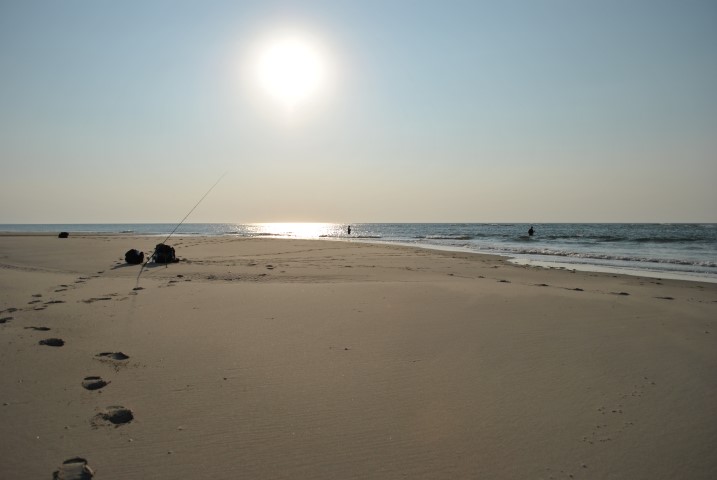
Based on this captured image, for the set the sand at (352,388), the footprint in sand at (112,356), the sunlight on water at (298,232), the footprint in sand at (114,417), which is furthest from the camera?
the sunlight on water at (298,232)

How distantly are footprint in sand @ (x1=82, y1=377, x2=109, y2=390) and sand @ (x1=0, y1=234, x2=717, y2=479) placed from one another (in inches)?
0.8

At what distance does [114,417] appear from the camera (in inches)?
137

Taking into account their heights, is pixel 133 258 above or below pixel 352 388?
above

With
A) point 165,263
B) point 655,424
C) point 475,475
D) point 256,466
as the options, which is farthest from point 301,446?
point 165,263

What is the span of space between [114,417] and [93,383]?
0.82 meters

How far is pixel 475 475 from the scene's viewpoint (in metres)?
2.90

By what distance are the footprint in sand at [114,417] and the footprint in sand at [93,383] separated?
1.75 ft

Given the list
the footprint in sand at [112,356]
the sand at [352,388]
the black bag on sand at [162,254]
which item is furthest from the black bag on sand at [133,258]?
the footprint in sand at [112,356]

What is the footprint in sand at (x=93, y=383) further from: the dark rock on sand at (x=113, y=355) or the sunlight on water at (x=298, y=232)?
the sunlight on water at (x=298, y=232)

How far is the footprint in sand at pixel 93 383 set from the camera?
403cm

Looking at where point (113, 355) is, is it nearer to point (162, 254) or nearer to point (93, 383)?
point (93, 383)

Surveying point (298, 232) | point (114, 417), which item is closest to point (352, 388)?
point (114, 417)

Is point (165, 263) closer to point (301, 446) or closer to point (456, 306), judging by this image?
point (456, 306)

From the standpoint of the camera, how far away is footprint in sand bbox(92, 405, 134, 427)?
3406mm
